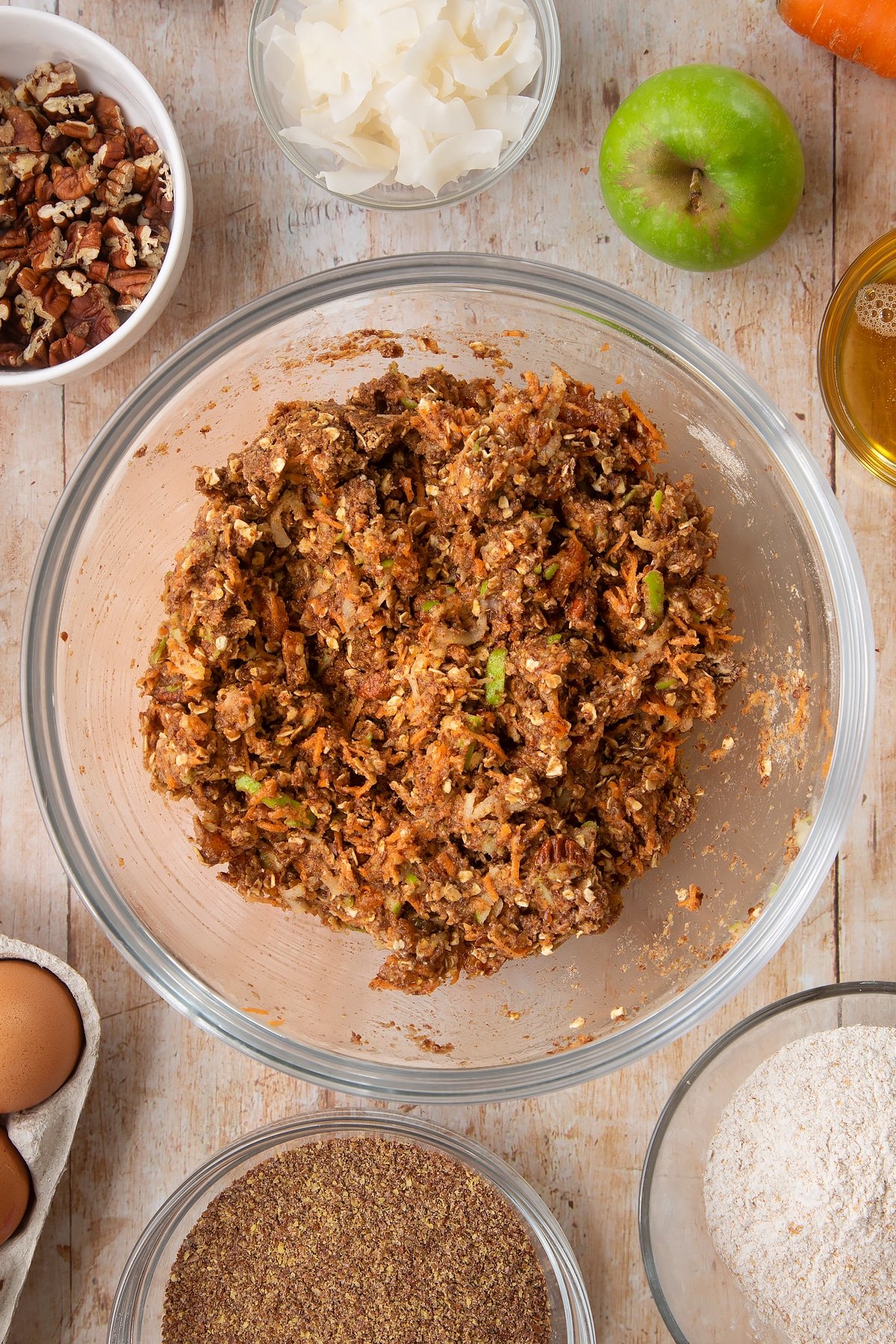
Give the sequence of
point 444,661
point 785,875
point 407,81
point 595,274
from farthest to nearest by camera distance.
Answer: point 595,274 → point 407,81 → point 785,875 → point 444,661

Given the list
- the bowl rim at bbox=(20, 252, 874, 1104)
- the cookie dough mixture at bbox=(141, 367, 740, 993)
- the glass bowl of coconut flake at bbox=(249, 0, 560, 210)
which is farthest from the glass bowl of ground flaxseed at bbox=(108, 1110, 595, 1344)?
the glass bowl of coconut flake at bbox=(249, 0, 560, 210)

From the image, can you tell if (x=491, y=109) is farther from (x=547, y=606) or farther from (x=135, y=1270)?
(x=135, y=1270)

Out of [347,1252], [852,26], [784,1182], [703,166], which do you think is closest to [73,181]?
[703,166]

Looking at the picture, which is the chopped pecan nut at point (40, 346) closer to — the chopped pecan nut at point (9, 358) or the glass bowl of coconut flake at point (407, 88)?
the chopped pecan nut at point (9, 358)

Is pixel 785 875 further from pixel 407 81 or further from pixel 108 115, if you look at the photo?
pixel 108 115

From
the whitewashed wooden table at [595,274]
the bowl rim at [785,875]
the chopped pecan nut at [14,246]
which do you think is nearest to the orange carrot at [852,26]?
the whitewashed wooden table at [595,274]

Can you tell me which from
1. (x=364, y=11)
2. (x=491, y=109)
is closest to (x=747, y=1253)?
(x=491, y=109)
